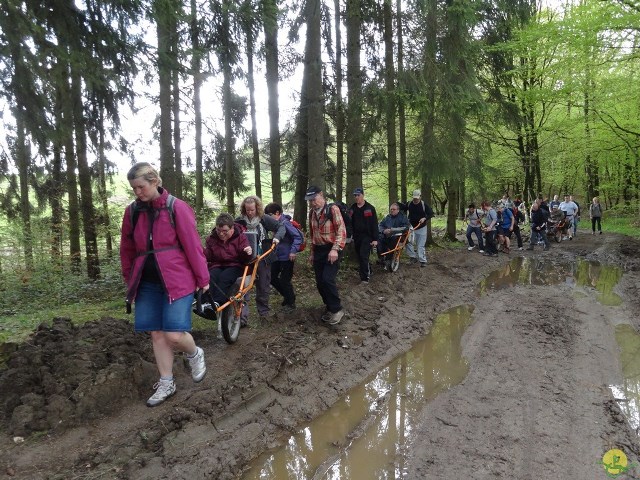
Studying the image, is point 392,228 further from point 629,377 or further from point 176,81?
point 629,377

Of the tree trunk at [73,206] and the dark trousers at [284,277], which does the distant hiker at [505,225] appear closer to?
the dark trousers at [284,277]

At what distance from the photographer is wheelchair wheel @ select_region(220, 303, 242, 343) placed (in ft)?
16.7

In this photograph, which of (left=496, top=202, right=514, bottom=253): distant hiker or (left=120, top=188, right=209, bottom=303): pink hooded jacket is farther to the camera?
(left=496, top=202, right=514, bottom=253): distant hiker

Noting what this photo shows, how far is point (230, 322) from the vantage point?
17.2ft

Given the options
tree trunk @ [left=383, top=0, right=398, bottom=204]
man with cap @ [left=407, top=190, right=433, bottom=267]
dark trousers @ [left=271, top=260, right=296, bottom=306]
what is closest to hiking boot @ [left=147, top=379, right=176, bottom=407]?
dark trousers @ [left=271, top=260, right=296, bottom=306]

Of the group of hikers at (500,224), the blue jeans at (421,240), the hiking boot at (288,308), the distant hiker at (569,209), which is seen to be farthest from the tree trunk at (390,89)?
the distant hiker at (569,209)

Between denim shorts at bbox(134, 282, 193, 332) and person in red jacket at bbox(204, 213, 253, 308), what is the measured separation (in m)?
1.56

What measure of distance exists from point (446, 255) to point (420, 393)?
9.34 metres

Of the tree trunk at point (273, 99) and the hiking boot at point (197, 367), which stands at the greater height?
the tree trunk at point (273, 99)

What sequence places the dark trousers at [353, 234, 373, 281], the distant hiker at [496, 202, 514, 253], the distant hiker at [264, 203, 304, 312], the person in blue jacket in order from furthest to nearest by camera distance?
the distant hiker at [496, 202, 514, 253] → the person in blue jacket → the dark trousers at [353, 234, 373, 281] → the distant hiker at [264, 203, 304, 312]

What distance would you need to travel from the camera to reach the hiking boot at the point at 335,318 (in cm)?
612

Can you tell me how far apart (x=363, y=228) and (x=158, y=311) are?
5616 mm

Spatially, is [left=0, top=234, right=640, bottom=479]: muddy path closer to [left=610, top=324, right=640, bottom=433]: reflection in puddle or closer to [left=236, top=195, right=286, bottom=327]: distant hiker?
[left=610, top=324, right=640, bottom=433]: reflection in puddle

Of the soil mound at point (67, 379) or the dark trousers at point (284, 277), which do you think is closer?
the soil mound at point (67, 379)
